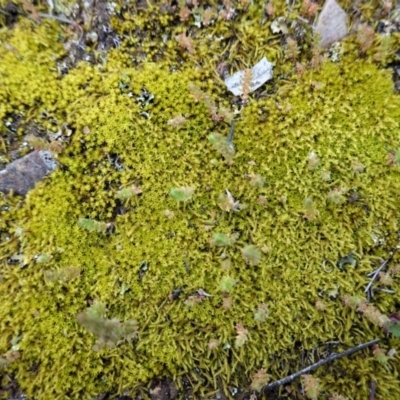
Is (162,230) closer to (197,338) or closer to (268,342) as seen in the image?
(197,338)

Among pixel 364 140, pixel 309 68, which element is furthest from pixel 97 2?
pixel 364 140

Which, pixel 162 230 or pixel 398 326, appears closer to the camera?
pixel 398 326

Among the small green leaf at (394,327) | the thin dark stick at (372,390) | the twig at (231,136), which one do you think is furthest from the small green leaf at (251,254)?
the thin dark stick at (372,390)

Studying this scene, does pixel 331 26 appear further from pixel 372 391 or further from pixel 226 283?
pixel 372 391

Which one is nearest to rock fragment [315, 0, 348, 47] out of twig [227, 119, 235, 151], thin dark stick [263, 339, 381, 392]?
twig [227, 119, 235, 151]

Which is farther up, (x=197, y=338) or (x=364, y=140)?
(x=364, y=140)
